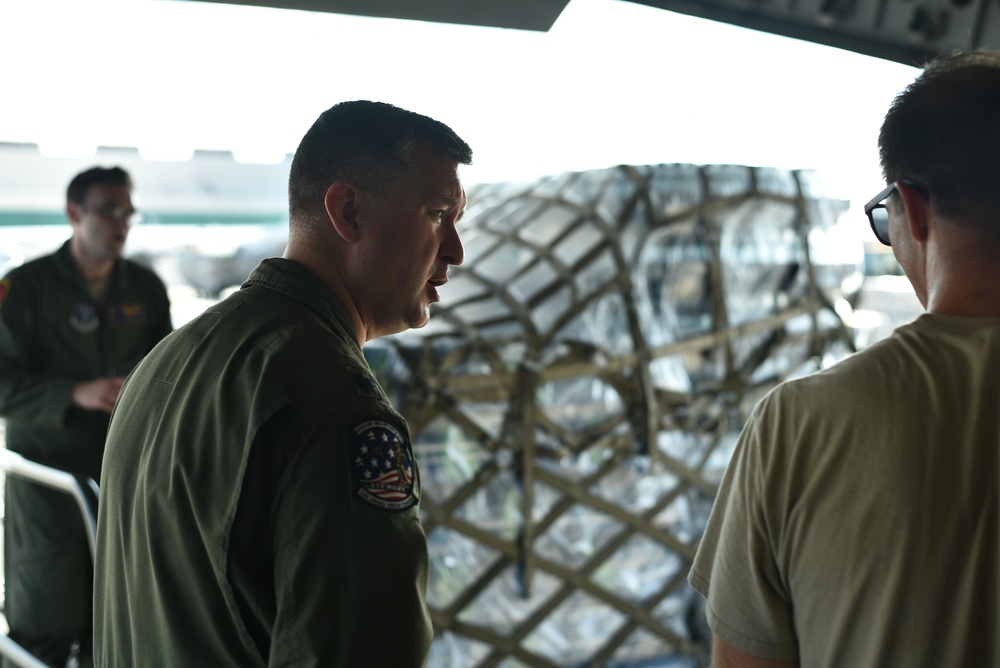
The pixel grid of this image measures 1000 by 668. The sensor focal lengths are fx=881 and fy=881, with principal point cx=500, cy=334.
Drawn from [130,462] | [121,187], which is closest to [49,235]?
[121,187]

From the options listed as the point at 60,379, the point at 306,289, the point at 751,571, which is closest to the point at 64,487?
the point at 60,379

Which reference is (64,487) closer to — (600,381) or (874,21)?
(600,381)

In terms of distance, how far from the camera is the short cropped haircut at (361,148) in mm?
1091

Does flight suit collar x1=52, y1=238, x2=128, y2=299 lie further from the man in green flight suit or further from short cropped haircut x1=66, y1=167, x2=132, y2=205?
the man in green flight suit

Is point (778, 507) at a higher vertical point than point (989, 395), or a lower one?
lower

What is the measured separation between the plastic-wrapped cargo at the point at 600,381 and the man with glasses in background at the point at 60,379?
0.86 meters

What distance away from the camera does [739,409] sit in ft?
9.77

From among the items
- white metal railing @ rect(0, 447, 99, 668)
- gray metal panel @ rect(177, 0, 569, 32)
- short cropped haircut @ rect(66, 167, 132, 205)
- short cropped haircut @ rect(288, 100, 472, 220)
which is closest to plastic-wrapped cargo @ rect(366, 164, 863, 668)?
white metal railing @ rect(0, 447, 99, 668)

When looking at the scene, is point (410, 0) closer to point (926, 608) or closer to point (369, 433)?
point (369, 433)

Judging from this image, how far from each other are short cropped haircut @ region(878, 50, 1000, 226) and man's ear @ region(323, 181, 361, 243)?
62 centimetres

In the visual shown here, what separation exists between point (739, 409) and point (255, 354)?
2.32 m

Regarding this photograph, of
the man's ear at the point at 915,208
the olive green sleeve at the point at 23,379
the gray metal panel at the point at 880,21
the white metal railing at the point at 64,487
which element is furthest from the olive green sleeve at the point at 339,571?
the olive green sleeve at the point at 23,379

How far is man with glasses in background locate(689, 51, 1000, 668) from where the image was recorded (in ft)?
2.80

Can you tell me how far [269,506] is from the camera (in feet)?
2.87
